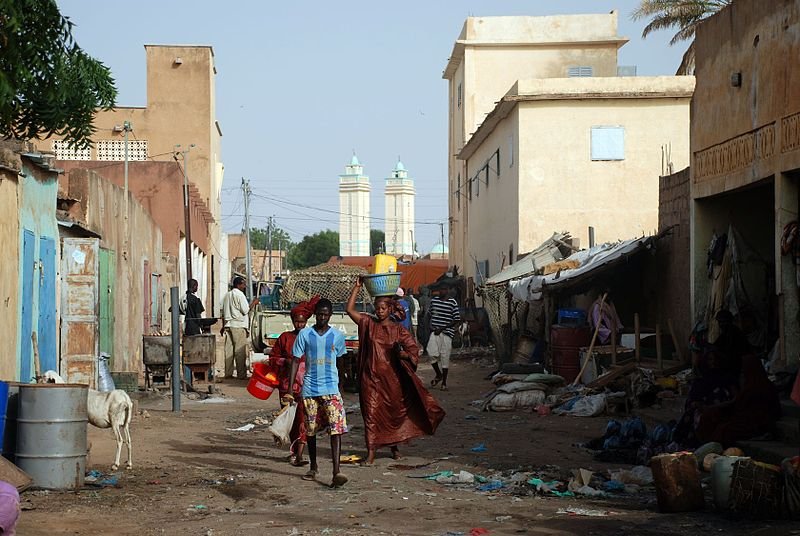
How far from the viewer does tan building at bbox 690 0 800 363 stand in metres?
12.4

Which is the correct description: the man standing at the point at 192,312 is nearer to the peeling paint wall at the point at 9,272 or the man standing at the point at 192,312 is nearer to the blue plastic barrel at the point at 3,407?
the peeling paint wall at the point at 9,272

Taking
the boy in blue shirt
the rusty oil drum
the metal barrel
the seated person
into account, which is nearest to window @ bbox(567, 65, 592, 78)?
the rusty oil drum

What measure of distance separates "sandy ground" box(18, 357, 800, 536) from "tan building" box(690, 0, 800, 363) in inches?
111

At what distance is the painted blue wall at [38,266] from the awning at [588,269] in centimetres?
863

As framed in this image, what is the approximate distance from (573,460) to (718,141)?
5.47 metres

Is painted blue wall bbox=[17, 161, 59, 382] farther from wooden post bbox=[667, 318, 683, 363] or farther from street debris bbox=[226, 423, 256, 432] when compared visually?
wooden post bbox=[667, 318, 683, 363]

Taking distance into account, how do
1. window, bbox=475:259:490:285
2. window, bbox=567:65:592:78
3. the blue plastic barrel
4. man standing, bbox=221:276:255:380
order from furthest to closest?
window, bbox=567:65:592:78 < window, bbox=475:259:490:285 < man standing, bbox=221:276:255:380 < the blue plastic barrel

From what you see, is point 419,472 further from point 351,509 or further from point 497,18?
point 497,18

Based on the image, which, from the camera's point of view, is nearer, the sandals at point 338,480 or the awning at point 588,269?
the sandals at point 338,480

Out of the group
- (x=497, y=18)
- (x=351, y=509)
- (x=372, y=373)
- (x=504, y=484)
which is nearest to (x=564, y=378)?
(x=372, y=373)

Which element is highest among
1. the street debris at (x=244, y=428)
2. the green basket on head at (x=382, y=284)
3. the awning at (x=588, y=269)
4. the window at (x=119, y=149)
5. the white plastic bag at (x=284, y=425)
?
the window at (x=119, y=149)

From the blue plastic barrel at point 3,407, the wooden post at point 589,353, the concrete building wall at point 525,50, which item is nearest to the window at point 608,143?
the concrete building wall at point 525,50

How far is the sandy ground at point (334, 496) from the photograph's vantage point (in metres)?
7.74

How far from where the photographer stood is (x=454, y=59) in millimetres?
44094
